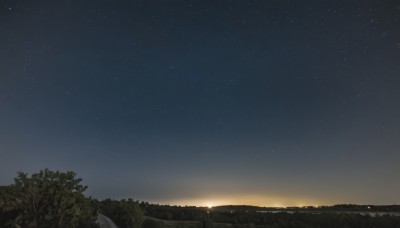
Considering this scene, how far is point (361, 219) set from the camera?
33.4 meters

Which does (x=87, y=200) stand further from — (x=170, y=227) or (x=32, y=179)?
(x=170, y=227)

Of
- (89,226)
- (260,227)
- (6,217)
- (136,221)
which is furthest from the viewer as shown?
(260,227)

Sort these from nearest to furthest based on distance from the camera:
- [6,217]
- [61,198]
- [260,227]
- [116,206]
A: [61,198]
[6,217]
[260,227]
[116,206]

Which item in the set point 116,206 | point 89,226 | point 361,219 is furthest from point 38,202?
point 361,219

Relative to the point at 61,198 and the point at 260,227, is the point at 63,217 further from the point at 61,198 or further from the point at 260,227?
the point at 260,227

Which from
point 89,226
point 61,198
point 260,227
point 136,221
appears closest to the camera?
point 61,198

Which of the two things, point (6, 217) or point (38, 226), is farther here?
point (6, 217)

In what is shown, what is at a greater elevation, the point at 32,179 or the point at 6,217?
the point at 32,179

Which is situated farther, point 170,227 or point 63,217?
point 170,227

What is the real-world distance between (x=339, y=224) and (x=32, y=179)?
95.4 feet

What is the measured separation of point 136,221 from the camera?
31.7 meters

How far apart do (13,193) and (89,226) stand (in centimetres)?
575

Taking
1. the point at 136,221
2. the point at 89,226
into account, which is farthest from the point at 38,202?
the point at 136,221

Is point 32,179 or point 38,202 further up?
point 32,179
